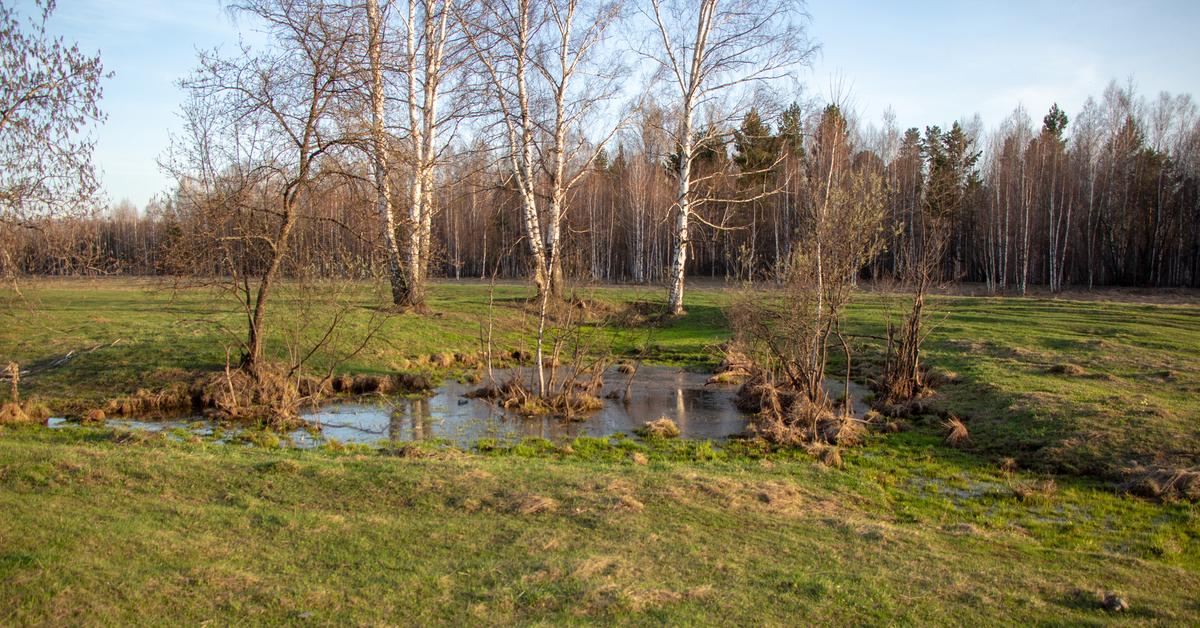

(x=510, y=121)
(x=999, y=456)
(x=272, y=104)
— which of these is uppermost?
(x=510, y=121)

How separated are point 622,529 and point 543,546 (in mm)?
884

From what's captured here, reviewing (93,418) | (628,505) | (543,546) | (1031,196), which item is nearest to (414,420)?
(93,418)

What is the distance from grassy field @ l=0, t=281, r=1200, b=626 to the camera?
4.55 metres

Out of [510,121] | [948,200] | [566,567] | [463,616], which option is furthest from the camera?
[948,200]

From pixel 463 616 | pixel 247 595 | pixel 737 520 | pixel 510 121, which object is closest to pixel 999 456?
pixel 737 520

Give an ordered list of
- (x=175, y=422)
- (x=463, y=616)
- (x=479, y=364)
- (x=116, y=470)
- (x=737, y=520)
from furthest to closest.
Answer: (x=479, y=364) < (x=175, y=422) < (x=116, y=470) < (x=737, y=520) < (x=463, y=616)

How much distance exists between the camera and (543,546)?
568cm

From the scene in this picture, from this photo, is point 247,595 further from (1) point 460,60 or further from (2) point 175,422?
(1) point 460,60

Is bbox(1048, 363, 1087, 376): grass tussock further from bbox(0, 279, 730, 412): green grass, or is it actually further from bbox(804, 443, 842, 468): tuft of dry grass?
bbox(0, 279, 730, 412): green grass

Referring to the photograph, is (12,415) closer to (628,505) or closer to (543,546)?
(543,546)

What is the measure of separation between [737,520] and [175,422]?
1036cm

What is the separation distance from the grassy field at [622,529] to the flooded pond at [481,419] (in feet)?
3.55

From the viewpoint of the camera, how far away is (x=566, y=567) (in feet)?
17.1

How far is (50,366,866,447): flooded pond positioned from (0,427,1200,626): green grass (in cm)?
271
